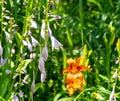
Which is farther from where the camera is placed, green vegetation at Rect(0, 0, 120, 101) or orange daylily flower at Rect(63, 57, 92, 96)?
orange daylily flower at Rect(63, 57, 92, 96)

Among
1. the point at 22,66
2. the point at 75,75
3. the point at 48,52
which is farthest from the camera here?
the point at 48,52

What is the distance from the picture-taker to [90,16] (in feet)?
13.6

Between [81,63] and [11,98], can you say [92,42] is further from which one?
[11,98]

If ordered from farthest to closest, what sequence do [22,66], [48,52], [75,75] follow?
[48,52]
[75,75]
[22,66]

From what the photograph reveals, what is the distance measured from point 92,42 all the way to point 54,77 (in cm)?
45

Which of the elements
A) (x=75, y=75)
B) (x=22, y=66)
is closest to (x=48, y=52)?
(x=75, y=75)

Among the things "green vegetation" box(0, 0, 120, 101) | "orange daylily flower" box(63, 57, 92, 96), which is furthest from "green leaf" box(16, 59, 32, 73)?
"orange daylily flower" box(63, 57, 92, 96)

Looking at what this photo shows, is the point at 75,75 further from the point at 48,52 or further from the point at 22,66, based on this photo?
the point at 48,52

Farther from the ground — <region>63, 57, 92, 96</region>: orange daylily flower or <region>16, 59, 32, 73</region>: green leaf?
<region>16, 59, 32, 73</region>: green leaf

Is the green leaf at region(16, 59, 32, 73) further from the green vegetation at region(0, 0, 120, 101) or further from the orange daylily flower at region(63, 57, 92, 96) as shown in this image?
the orange daylily flower at region(63, 57, 92, 96)

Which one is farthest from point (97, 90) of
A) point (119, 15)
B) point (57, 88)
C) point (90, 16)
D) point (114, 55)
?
point (90, 16)

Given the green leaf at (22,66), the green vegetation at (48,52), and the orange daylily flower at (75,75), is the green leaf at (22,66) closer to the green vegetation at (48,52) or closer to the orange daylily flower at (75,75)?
the green vegetation at (48,52)

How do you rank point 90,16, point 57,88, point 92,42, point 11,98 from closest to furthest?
point 11,98, point 57,88, point 92,42, point 90,16

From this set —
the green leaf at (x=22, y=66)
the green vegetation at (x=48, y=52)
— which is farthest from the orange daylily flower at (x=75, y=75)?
the green leaf at (x=22, y=66)
